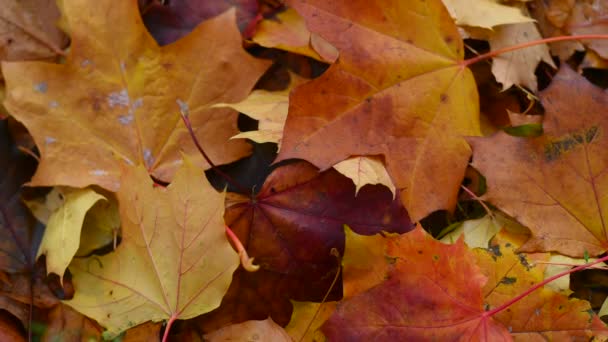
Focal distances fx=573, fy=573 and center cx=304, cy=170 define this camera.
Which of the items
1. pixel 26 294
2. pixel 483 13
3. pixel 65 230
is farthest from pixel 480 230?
pixel 26 294

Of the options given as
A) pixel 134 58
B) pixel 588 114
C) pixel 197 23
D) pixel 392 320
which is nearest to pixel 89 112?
pixel 134 58

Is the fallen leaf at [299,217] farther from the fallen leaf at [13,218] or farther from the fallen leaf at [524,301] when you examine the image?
the fallen leaf at [13,218]

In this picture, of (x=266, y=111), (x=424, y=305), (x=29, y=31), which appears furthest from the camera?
(x=29, y=31)

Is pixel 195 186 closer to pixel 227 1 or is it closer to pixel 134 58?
pixel 134 58

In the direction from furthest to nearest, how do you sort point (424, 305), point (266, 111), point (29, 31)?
point (29, 31) → point (266, 111) → point (424, 305)

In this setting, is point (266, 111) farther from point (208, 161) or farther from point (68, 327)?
point (68, 327)

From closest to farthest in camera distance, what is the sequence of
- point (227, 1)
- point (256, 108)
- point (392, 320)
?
point (392, 320), point (256, 108), point (227, 1)
